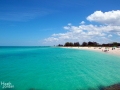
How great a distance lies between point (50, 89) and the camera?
26.0 feet

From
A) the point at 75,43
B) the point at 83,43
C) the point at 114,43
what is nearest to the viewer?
the point at 114,43

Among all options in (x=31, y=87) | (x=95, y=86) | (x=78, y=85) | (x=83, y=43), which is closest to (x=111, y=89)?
(x=95, y=86)

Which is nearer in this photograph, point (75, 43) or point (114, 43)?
point (114, 43)

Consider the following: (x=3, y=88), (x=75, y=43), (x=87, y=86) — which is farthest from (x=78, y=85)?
(x=75, y=43)

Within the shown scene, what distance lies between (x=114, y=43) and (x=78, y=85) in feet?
321

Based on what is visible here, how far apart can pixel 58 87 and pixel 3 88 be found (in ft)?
12.0

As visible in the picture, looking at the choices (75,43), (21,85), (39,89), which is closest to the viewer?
(39,89)

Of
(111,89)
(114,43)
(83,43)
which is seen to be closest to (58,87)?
(111,89)

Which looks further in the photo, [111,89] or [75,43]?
[75,43]

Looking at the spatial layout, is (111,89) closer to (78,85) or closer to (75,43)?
(78,85)

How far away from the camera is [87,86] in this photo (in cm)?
834

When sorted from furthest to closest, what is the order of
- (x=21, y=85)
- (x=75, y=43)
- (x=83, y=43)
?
(x=75, y=43) < (x=83, y=43) < (x=21, y=85)

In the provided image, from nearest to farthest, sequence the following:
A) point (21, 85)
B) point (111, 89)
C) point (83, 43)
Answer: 1. point (111, 89)
2. point (21, 85)
3. point (83, 43)

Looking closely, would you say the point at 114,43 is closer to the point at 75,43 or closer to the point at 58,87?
the point at 75,43
